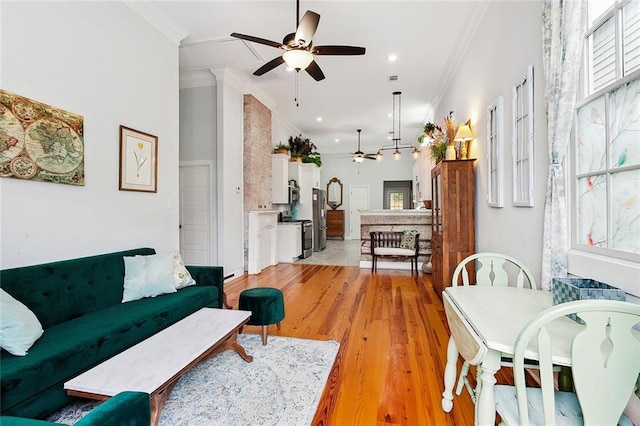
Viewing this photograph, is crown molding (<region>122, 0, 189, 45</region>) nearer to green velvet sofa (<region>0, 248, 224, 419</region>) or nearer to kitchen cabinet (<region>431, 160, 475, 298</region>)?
green velvet sofa (<region>0, 248, 224, 419</region>)

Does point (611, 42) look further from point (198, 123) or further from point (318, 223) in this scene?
point (318, 223)

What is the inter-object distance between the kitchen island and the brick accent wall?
2105mm

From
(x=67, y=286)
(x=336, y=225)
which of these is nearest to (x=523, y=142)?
(x=67, y=286)

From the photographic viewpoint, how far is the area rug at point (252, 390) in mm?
1684

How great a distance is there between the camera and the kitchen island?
19.0ft

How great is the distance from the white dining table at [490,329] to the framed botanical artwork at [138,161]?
120 inches

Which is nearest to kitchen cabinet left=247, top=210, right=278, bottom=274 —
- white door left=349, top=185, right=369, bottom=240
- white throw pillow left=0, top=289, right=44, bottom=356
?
white throw pillow left=0, top=289, right=44, bottom=356

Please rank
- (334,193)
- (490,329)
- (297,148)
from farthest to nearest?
(334,193), (297,148), (490,329)

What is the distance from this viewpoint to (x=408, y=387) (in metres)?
1.97

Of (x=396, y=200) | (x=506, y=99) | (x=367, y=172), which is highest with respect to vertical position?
(x=367, y=172)

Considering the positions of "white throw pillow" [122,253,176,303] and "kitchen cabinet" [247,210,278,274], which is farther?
"kitchen cabinet" [247,210,278,274]

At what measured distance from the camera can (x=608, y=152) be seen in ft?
4.95

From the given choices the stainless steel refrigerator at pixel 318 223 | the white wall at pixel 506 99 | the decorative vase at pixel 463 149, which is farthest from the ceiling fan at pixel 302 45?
the stainless steel refrigerator at pixel 318 223

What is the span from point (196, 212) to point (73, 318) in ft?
9.81
